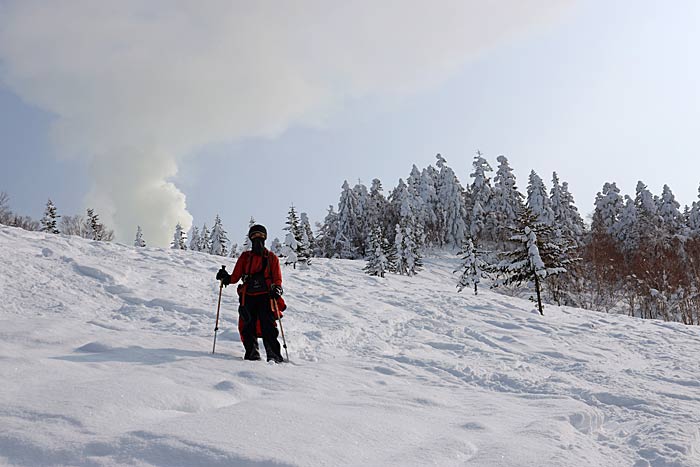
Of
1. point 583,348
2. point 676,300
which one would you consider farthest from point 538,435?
point 676,300

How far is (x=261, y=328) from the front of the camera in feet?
22.2

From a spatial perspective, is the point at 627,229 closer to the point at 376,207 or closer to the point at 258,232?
the point at 376,207

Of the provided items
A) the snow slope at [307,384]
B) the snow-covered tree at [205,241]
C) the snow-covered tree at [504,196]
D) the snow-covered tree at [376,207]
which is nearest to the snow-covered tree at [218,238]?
the snow-covered tree at [205,241]

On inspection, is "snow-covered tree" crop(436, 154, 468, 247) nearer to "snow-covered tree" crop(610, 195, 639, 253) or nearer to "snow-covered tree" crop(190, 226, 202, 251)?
"snow-covered tree" crop(610, 195, 639, 253)

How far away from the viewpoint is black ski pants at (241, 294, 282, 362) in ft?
21.5

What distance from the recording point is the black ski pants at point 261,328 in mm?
6551

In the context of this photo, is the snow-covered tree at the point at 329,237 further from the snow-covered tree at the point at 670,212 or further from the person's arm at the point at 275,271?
the person's arm at the point at 275,271

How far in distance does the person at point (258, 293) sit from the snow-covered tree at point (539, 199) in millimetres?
61531

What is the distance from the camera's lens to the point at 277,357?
6.55 m

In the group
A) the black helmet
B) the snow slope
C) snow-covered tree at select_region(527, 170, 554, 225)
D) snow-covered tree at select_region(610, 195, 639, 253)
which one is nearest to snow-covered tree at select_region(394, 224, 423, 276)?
snow-covered tree at select_region(527, 170, 554, 225)

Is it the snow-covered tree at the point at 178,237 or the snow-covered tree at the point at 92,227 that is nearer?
the snow-covered tree at the point at 92,227

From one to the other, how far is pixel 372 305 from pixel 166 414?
993 cm

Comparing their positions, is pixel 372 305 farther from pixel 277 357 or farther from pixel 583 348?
pixel 277 357

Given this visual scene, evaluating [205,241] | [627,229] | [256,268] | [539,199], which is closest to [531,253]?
[256,268]
